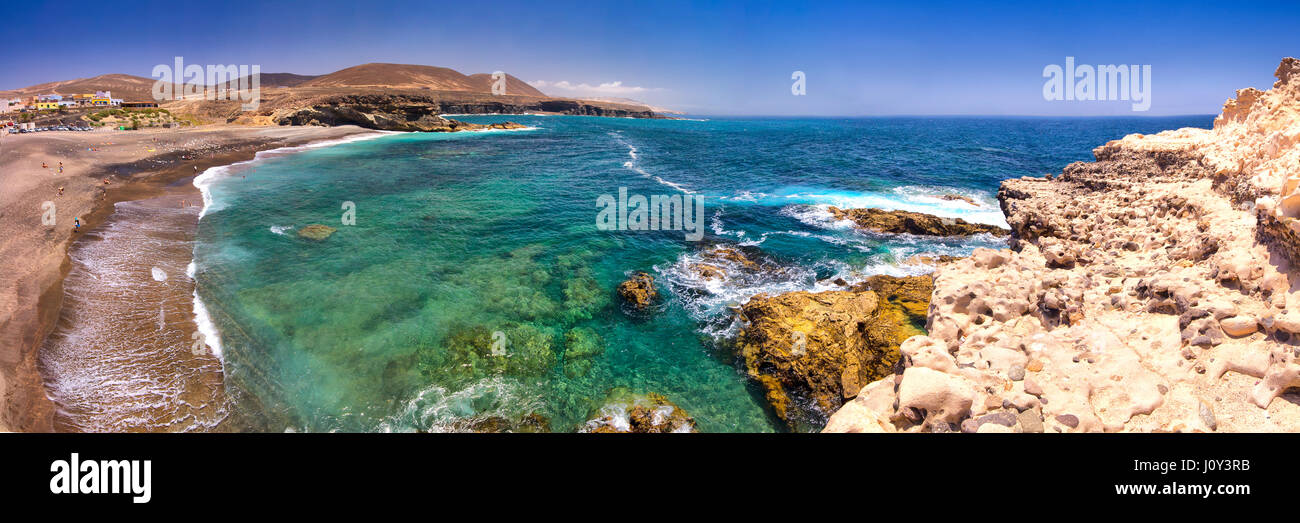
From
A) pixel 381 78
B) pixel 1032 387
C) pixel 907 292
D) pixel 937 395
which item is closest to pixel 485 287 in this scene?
pixel 907 292

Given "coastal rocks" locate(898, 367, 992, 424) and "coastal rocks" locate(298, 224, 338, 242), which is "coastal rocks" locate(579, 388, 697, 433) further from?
"coastal rocks" locate(298, 224, 338, 242)

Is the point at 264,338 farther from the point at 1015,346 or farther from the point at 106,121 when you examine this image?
the point at 106,121

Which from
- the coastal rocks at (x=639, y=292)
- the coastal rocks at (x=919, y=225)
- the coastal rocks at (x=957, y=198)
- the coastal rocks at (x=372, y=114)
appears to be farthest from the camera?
the coastal rocks at (x=372, y=114)

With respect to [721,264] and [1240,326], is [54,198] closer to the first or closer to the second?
[721,264]

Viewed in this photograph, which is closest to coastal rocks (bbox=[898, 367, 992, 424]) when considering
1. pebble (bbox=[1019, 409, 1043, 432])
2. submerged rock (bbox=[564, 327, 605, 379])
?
pebble (bbox=[1019, 409, 1043, 432])

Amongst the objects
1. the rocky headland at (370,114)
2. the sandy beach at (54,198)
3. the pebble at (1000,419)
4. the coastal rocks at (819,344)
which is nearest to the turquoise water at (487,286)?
the coastal rocks at (819,344)

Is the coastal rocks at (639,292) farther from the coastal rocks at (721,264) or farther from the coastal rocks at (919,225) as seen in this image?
the coastal rocks at (919,225)
